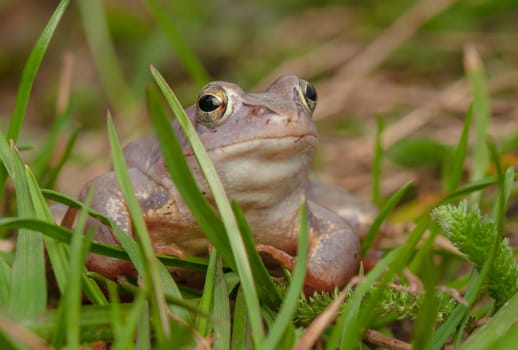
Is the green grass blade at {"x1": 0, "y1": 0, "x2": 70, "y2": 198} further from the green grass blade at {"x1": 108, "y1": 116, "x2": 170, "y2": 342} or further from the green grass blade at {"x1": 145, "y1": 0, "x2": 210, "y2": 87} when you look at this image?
the green grass blade at {"x1": 145, "y1": 0, "x2": 210, "y2": 87}

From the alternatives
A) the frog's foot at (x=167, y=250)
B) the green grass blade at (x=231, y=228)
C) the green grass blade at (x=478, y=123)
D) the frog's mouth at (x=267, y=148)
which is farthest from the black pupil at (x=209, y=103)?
the green grass blade at (x=478, y=123)

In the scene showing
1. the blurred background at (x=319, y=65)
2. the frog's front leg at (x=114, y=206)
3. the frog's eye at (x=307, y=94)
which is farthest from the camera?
the blurred background at (x=319, y=65)

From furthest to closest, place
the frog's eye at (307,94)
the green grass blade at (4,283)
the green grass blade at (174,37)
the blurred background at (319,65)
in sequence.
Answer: the blurred background at (319,65) → the green grass blade at (174,37) → the frog's eye at (307,94) → the green grass blade at (4,283)

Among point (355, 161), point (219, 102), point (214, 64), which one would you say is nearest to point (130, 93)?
point (214, 64)

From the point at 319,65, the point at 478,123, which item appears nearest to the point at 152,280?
the point at 478,123

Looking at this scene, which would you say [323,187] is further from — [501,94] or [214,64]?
[214,64]

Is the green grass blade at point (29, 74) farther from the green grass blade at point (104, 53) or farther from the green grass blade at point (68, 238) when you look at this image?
the green grass blade at point (104, 53)
